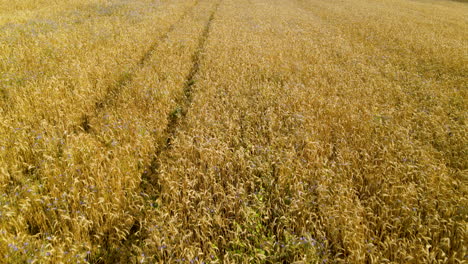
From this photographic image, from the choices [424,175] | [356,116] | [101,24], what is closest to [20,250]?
[424,175]

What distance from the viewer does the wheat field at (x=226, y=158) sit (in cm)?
289

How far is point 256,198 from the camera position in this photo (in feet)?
11.1

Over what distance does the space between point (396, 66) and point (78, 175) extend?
Result: 11634 mm

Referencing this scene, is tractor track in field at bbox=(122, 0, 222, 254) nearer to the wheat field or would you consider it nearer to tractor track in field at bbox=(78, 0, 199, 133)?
the wheat field

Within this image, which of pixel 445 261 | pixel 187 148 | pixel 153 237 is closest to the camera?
pixel 445 261

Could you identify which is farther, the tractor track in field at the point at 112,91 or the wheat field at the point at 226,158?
the tractor track in field at the point at 112,91

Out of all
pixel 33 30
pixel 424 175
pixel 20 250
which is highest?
pixel 33 30

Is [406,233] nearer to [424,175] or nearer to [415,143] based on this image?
[424,175]

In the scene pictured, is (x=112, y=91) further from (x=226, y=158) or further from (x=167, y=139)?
(x=226, y=158)

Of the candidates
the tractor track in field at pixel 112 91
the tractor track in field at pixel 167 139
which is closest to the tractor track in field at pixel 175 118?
the tractor track in field at pixel 167 139

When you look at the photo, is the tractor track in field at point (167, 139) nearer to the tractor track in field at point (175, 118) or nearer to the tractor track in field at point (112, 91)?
the tractor track in field at point (175, 118)

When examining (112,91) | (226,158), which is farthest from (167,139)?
(112,91)

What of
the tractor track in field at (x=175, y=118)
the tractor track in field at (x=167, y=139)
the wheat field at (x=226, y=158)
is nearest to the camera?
the wheat field at (x=226, y=158)

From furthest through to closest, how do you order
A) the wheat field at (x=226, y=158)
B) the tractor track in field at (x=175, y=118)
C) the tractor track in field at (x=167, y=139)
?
the tractor track in field at (x=175, y=118) → the tractor track in field at (x=167, y=139) → the wheat field at (x=226, y=158)
